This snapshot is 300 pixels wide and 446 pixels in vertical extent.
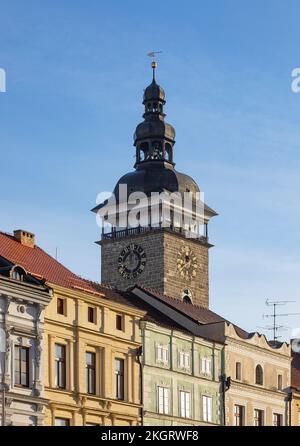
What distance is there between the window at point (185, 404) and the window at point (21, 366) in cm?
1560

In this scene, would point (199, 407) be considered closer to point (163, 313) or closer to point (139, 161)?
point (163, 313)

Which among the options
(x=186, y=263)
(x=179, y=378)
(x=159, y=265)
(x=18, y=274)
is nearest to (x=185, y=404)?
(x=179, y=378)

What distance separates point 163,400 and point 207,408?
5.21 metres

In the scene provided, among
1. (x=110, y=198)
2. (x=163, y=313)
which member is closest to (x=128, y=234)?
(x=110, y=198)

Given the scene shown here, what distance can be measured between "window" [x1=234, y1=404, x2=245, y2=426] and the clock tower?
3762 centimetres

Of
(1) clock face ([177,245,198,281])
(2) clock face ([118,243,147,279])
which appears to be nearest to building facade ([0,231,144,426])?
(2) clock face ([118,243,147,279])

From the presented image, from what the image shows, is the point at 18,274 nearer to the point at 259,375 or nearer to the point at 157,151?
the point at 259,375

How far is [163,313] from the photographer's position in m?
86.6

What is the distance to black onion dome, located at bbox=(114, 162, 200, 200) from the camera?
416 ft

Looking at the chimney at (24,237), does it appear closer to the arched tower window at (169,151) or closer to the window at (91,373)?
the window at (91,373)

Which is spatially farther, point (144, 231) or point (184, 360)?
point (144, 231)

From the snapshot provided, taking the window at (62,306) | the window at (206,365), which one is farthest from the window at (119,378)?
the window at (206,365)

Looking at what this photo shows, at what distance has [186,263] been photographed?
12812cm

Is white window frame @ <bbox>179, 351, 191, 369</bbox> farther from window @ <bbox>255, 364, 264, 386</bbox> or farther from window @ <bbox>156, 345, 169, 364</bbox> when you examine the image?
window @ <bbox>255, 364, 264, 386</bbox>
